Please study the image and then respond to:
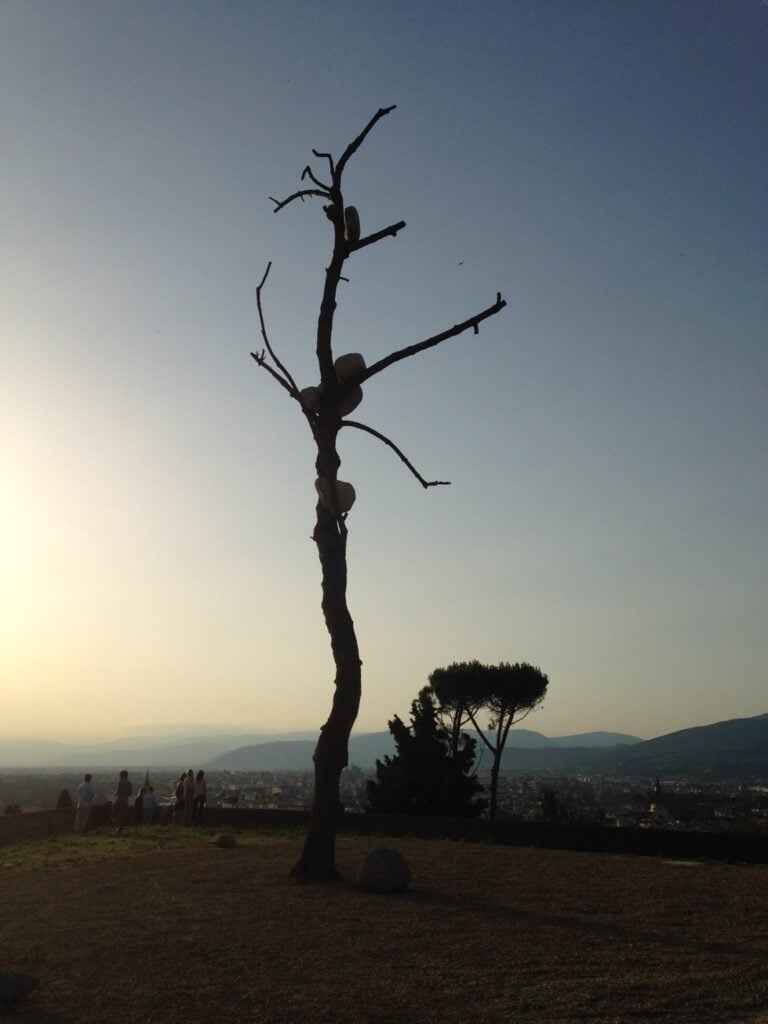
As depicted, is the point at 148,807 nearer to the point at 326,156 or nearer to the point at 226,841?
the point at 226,841

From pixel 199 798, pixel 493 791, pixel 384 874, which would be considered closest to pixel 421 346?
pixel 384 874

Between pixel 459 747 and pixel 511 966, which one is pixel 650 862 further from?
pixel 459 747

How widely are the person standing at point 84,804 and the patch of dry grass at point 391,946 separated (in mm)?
6686

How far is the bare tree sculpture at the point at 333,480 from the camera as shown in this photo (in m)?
9.09

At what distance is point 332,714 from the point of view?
937cm

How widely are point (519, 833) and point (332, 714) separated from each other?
5.92 m

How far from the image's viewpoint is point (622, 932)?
21.7 feet

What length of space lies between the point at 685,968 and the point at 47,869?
8.43 metres

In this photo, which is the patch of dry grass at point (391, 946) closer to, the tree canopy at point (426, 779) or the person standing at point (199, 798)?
the person standing at point (199, 798)

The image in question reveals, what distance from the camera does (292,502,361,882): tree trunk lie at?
29.0ft

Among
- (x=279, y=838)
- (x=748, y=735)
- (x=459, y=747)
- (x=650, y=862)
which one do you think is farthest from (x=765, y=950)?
(x=748, y=735)

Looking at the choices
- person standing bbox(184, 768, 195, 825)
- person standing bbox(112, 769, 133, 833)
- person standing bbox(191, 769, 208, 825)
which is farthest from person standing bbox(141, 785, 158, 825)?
person standing bbox(191, 769, 208, 825)

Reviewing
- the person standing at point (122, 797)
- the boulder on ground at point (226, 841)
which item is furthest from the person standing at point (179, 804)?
the boulder on ground at point (226, 841)

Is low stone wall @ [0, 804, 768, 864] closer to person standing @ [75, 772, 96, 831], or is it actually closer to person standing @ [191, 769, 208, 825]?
person standing @ [75, 772, 96, 831]
